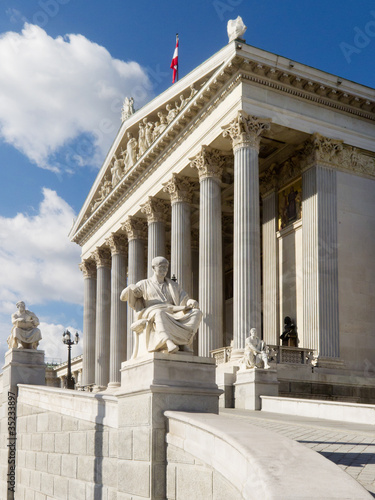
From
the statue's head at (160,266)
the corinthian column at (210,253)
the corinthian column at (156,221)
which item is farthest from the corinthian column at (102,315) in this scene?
the statue's head at (160,266)

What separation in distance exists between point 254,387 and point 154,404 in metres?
13.8

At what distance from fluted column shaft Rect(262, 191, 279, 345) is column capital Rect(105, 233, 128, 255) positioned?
53.9ft

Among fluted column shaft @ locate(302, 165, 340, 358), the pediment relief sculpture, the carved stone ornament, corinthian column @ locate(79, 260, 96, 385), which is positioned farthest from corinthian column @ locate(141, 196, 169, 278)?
corinthian column @ locate(79, 260, 96, 385)

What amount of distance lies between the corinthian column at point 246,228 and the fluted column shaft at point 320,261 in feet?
9.17

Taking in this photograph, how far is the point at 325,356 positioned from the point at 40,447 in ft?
55.2

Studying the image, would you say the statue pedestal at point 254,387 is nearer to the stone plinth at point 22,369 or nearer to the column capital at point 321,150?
the stone plinth at point 22,369

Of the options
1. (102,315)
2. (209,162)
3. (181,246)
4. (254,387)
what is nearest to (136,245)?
(102,315)

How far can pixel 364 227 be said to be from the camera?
34.6m

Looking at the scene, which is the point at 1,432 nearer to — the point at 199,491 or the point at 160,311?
the point at 160,311

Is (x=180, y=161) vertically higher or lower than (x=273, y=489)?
higher

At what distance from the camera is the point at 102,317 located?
175ft

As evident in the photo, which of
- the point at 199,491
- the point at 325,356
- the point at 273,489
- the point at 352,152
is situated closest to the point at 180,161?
the point at 352,152

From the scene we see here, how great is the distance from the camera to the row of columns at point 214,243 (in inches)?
1216

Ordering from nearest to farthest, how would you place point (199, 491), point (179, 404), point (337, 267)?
point (199, 491)
point (179, 404)
point (337, 267)
